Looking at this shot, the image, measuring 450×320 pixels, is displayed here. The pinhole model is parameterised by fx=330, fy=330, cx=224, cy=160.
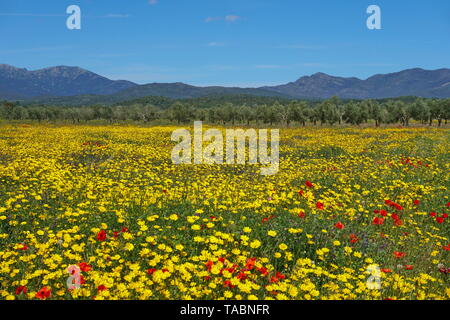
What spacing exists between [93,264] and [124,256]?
1.49 feet

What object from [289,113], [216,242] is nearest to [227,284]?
[216,242]

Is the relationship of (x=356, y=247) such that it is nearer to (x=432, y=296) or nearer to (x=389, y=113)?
(x=432, y=296)

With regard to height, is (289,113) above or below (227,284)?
above

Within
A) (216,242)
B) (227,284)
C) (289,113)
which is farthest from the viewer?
(289,113)

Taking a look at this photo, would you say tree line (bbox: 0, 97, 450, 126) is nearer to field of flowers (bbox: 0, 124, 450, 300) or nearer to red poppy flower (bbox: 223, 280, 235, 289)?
field of flowers (bbox: 0, 124, 450, 300)

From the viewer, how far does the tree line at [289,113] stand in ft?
252

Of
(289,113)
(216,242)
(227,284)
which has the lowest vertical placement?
(227,284)

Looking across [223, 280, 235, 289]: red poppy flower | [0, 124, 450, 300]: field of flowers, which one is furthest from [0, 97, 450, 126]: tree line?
[223, 280, 235, 289]: red poppy flower

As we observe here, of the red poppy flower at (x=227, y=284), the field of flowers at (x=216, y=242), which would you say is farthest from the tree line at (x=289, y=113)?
the red poppy flower at (x=227, y=284)

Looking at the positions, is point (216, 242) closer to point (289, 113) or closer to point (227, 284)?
point (227, 284)

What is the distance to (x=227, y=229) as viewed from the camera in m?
5.72

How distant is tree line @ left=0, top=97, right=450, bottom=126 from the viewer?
7675cm

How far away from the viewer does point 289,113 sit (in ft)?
288

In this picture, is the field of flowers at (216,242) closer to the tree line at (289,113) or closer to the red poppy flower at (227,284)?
the red poppy flower at (227,284)
